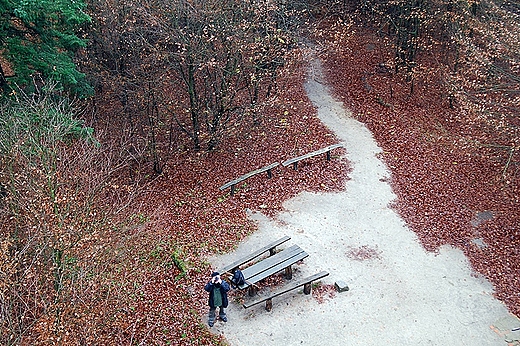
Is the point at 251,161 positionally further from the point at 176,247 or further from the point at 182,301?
the point at 182,301

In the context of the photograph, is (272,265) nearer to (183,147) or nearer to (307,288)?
(307,288)

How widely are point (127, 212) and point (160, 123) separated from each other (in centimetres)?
598

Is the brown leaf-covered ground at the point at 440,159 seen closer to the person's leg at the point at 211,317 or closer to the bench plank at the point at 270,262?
the bench plank at the point at 270,262

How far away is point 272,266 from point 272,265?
0.12 ft

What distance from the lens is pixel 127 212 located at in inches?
631

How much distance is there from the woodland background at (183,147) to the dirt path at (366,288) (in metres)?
0.70

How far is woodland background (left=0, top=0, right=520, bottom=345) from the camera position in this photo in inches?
418

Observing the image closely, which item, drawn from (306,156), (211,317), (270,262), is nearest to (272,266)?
(270,262)

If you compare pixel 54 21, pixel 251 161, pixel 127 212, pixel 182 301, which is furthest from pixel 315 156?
pixel 54 21

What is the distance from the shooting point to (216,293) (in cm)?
1049

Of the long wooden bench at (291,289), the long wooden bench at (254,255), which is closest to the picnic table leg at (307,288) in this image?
the long wooden bench at (291,289)

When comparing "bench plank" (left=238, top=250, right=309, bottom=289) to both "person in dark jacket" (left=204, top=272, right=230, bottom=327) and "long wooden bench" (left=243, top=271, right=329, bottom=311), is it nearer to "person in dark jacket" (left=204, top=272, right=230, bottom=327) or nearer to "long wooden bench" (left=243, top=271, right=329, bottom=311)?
"long wooden bench" (left=243, top=271, right=329, bottom=311)

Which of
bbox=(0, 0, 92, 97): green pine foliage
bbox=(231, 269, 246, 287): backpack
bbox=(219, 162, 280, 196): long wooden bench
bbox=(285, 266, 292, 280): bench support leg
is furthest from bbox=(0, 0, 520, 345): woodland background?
bbox=(285, 266, 292, 280): bench support leg

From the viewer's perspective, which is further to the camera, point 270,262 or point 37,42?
point 37,42
